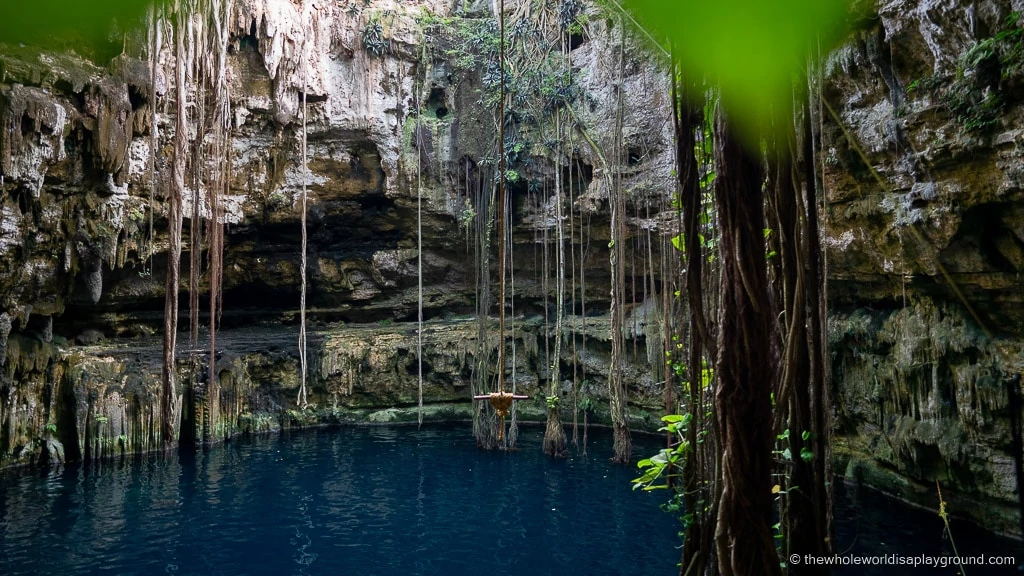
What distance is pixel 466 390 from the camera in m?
17.0

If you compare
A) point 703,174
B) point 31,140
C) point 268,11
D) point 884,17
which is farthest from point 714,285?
point 268,11

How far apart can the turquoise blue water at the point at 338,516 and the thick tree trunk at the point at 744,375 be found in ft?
18.5

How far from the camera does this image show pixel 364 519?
368 inches

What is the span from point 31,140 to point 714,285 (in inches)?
392

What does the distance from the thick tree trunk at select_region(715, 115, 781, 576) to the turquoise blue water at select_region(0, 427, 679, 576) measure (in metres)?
5.63

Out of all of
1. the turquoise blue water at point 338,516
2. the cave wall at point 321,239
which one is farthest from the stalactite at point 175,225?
the cave wall at point 321,239

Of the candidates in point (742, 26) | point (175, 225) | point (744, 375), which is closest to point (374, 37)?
point (175, 225)

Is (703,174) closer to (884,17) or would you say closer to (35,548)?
(884,17)

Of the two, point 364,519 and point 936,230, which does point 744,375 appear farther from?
point 364,519

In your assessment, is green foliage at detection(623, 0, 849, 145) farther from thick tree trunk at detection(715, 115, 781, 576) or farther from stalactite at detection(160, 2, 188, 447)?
stalactite at detection(160, 2, 188, 447)

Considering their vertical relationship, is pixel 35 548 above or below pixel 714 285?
below

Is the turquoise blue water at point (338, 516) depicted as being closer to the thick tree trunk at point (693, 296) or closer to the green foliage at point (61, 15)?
the thick tree trunk at point (693, 296)

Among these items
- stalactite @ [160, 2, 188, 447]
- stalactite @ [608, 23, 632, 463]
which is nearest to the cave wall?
stalactite @ [608, 23, 632, 463]

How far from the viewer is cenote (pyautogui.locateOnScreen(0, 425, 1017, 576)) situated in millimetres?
7582
